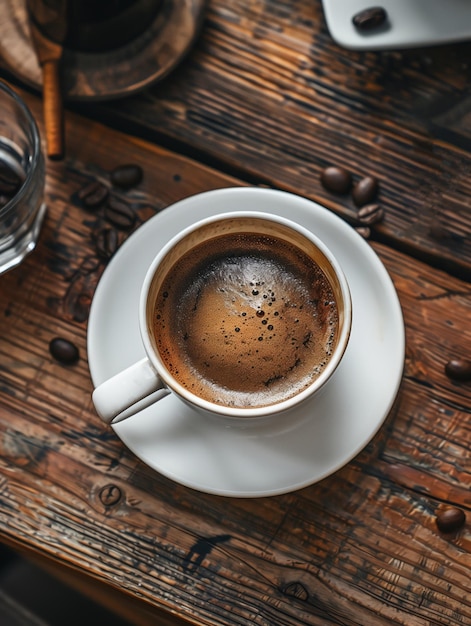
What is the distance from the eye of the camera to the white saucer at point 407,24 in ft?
4.35

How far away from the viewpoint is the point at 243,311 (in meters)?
1.19

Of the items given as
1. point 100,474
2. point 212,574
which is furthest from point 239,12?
point 212,574

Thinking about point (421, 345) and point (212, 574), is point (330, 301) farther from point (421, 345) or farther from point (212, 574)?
point (212, 574)

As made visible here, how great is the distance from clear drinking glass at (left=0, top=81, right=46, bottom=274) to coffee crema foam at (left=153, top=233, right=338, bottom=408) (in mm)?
287

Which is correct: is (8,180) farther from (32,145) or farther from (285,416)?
(285,416)

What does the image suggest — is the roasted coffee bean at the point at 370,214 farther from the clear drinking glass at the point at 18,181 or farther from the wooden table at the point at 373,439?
the clear drinking glass at the point at 18,181

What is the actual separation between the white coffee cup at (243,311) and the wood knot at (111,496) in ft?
0.75

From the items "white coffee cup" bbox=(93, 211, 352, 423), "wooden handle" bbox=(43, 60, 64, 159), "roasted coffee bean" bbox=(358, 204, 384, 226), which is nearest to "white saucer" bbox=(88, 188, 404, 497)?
"white coffee cup" bbox=(93, 211, 352, 423)

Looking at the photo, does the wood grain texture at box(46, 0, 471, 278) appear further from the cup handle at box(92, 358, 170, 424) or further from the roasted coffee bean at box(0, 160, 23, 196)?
the cup handle at box(92, 358, 170, 424)

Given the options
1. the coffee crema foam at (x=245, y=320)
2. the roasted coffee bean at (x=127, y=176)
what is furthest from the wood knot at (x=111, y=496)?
the roasted coffee bean at (x=127, y=176)

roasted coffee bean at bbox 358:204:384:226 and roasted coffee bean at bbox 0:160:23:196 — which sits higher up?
roasted coffee bean at bbox 358:204:384:226

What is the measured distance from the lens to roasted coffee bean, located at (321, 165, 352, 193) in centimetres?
136

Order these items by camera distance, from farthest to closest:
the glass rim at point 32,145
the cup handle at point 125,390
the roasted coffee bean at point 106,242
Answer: the roasted coffee bean at point 106,242 < the glass rim at point 32,145 < the cup handle at point 125,390

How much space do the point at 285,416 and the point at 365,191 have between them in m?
0.43
